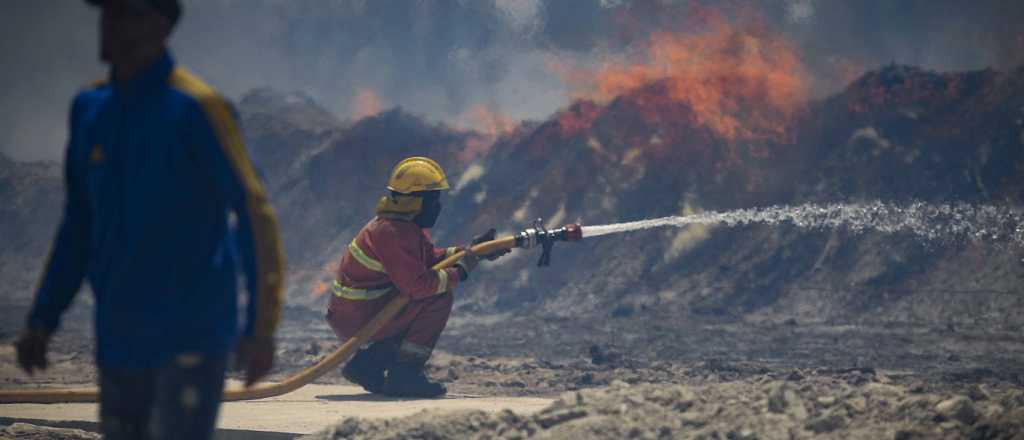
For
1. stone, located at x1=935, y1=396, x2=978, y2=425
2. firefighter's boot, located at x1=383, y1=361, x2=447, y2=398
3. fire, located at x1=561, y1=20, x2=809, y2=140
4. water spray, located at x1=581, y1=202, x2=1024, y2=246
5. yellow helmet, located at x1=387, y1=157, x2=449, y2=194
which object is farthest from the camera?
fire, located at x1=561, y1=20, x2=809, y2=140

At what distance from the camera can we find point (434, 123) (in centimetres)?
3272

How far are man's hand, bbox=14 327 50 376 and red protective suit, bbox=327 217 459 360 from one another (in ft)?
17.3

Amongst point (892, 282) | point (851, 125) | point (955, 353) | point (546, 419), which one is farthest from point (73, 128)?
point (851, 125)

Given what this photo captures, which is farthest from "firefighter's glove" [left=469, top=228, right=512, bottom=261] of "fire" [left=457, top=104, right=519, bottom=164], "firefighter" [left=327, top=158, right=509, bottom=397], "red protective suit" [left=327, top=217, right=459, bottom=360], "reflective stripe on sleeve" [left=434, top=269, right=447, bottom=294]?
"fire" [left=457, top=104, right=519, bottom=164]

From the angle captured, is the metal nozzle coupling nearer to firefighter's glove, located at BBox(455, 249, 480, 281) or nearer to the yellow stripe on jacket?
firefighter's glove, located at BBox(455, 249, 480, 281)

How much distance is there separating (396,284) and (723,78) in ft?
57.7

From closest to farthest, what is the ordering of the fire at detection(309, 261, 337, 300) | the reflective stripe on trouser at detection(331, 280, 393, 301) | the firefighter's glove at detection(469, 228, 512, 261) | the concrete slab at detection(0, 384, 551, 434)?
the concrete slab at detection(0, 384, 551, 434) < the reflective stripe on trouser at detection(331, 280, 393, 301) < the firefighter's glove at detection(469, 228, 512, 261) < the fire at detection(309, 261, 337, 300)

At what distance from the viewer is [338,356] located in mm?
8539

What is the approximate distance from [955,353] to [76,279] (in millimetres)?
12446

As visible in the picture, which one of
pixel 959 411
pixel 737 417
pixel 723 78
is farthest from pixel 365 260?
pixel 723 78

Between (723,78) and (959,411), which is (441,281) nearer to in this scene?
(959,411)

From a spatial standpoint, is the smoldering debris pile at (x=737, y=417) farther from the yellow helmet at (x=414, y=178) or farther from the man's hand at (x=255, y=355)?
the man's hand at (x=255, y=355)

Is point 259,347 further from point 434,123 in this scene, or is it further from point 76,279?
point 434,123

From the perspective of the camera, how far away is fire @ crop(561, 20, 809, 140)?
78.4 ft
